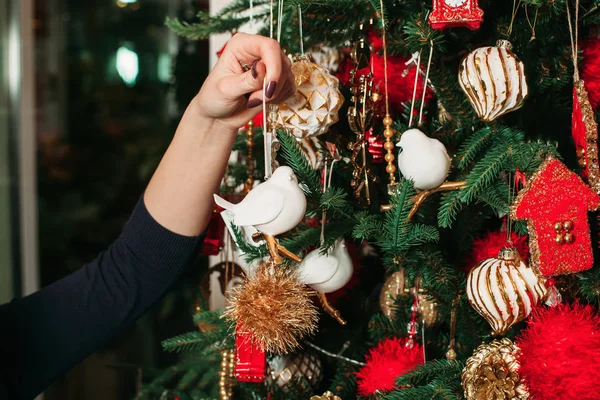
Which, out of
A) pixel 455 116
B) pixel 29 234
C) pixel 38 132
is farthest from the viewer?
pixel 38 132

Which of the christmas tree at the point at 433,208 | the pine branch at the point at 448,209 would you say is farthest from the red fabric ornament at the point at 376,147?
the pine branch at the point at 448,209

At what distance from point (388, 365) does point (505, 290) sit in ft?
0.57

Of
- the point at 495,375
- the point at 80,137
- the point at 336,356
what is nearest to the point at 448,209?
the point at 495,375

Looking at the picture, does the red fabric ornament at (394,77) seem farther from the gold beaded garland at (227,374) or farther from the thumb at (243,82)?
the gold beaded garland at (227,374)

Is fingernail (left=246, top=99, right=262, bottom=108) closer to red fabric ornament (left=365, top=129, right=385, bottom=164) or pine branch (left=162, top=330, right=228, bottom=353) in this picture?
red fabric ornament (left=365, top=129, right=385, bottom=164)

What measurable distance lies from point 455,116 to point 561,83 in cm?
11

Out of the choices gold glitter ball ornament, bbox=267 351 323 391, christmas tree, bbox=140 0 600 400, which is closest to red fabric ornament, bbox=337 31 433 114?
christmas tree, bbox=140 0 600 400

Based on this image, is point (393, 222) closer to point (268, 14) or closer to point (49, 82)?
point (268, 14)

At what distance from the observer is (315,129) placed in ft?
2.06

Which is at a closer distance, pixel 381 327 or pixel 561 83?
pixel 561 83

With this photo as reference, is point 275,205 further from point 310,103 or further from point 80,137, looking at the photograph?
point 80,137

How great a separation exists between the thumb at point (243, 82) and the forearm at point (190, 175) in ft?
0.28

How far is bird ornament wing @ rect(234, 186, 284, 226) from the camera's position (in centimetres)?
55

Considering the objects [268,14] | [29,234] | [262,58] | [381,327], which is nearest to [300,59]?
[262,58]
